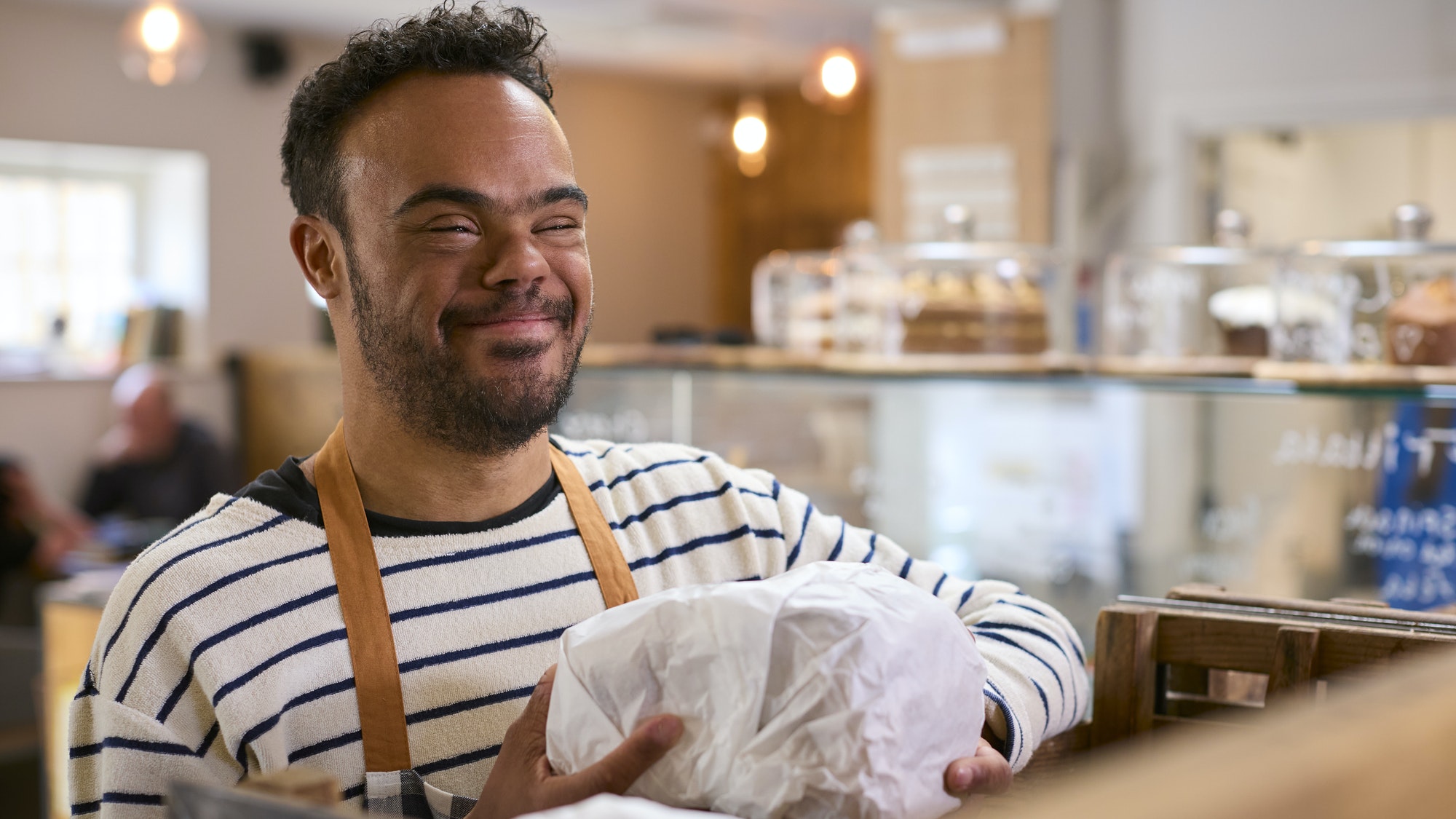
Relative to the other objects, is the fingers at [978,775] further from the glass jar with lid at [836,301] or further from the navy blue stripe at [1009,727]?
the glass jar with lid at [836,301]

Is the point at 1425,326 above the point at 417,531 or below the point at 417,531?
above

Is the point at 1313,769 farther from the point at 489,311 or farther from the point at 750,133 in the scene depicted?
the point at 750,133

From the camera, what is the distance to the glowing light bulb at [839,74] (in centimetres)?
515

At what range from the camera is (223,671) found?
0.91 metres

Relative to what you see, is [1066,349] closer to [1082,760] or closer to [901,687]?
[1082,760]

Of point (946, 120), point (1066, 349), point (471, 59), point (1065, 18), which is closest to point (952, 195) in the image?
point (946, 120)

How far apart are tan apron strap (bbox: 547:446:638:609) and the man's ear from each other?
235 millimetres

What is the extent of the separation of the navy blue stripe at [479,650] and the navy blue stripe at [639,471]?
17 centimetres

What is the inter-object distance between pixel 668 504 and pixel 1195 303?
1.59m

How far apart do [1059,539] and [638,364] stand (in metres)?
0.91

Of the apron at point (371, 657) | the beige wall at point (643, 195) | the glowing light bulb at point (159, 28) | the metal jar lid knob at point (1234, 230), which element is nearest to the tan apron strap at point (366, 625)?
the apron at point (371, 657)

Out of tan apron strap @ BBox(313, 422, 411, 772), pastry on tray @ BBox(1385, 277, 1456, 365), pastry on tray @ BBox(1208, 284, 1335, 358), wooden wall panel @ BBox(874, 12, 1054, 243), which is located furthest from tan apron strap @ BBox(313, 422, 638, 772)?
wooden wall panel @ BBox(874, 12, 1054, 243)

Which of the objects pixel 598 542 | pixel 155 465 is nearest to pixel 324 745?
pixel 598 542

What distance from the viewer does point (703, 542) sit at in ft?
3.79
